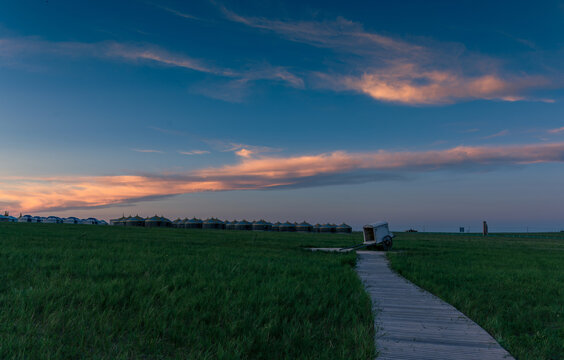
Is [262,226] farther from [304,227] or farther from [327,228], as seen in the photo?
[327,228]

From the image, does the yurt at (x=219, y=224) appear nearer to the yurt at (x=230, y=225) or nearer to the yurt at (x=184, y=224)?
the yurt at (x=230, y=225)

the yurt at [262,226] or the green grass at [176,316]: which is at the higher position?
the green grass at [176,316]

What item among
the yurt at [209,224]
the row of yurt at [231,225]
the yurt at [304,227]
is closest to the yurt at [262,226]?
the row of yurt at [231,225]

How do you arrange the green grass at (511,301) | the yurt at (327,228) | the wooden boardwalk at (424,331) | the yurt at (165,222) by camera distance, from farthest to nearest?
1. the yurt at (165,222)
2. the yurt at (327,228)
3. the green grass at (511,301)
4. the wooden boardwalk at (424,331)

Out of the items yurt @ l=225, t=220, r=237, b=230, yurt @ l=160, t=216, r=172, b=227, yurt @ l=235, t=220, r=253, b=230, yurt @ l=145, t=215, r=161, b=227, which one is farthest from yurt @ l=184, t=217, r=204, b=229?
yurt @ l=235, t=220, r=253, b=230

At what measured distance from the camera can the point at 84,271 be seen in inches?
377

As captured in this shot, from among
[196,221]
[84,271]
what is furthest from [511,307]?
[196,221]

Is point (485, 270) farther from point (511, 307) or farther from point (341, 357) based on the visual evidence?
point (341, 357)

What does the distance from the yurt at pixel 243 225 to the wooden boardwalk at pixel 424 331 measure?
309 feet

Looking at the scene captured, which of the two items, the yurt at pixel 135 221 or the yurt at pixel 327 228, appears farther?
the yurt at pixel 135 221

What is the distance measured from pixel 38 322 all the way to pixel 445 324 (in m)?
7.05

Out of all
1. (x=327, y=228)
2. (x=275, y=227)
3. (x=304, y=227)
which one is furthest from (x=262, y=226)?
(x=327, y=228)

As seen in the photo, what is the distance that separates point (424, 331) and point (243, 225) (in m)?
97.6

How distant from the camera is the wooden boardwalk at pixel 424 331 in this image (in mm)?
4902
